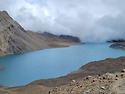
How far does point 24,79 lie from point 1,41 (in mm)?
38485

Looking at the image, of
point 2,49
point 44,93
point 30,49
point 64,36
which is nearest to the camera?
point 44,93

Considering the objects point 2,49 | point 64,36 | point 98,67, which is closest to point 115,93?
point 98,67

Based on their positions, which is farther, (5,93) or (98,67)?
(98,67)

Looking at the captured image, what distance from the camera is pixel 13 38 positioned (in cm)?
5975

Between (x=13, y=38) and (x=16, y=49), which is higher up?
(x=13, y=38)

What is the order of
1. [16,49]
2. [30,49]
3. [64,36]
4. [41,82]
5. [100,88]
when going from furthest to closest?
[64,36] → [30,49] → [16,49] → [41,82] → [100,88]

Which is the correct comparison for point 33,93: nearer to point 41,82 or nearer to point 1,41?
point 41,82

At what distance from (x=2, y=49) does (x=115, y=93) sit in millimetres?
52193

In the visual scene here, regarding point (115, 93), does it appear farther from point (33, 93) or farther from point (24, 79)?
point (24, 79)

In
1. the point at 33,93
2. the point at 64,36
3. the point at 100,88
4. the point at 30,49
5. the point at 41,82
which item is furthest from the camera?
the point at 64,36

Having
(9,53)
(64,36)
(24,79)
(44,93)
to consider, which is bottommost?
(44,93)

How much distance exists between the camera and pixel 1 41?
182ft

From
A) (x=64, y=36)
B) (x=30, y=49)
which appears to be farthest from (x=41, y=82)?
(x=64, y=36)

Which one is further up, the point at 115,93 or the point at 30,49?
the point at 30,49
